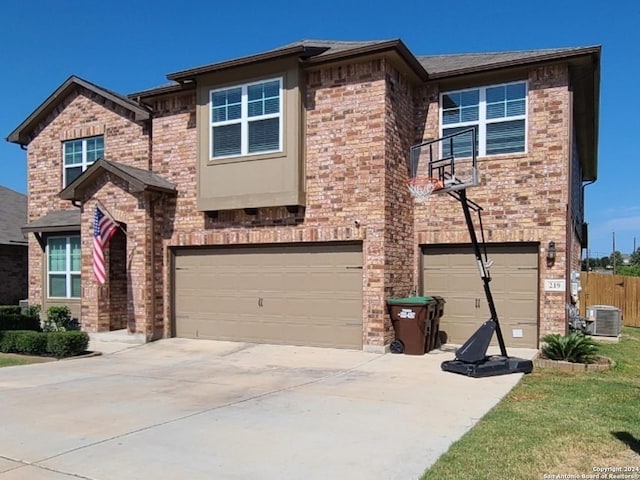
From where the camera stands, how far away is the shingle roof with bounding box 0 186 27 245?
67.8ft

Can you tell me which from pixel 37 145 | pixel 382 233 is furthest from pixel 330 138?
pixel 37 145

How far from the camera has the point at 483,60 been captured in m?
12.4

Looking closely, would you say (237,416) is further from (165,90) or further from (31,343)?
(165,90)

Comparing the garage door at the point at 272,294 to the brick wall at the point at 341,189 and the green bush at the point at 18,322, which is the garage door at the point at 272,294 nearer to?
the brick wall at the point at 341,189

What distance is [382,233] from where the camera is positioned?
439 inches

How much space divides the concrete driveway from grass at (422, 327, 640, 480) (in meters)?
0.25

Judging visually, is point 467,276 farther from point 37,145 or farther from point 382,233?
point 37,145

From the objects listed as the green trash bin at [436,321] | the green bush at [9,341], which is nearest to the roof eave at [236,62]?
the green trash bin at [436,321]

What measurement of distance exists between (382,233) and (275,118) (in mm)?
3384

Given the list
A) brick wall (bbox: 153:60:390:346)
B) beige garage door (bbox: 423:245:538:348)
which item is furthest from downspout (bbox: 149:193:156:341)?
beige garage door (bbox: 423:245:538:348)

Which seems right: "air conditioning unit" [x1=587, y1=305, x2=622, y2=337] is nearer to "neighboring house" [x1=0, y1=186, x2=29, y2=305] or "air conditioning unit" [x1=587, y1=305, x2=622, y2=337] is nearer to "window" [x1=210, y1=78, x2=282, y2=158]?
"window" [x1=210, y1=78, x2=282, y2=158]

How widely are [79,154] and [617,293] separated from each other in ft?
60.8

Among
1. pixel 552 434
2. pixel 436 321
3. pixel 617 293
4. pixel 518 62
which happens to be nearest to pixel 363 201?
pixel 436 321

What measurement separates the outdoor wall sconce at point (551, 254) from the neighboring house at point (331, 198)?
8 cm
